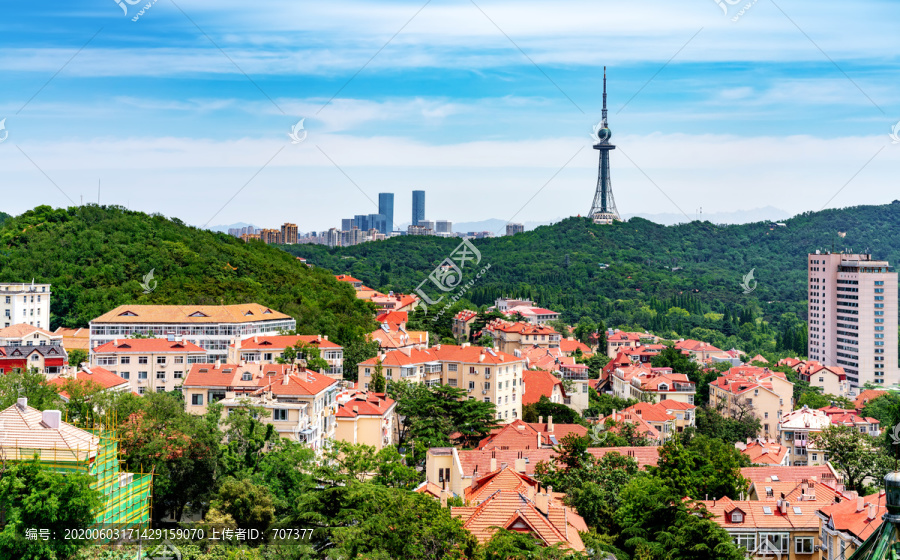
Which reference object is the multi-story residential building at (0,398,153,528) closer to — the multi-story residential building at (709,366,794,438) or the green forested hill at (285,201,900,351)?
the multi-story residential building at (709,366,794,438)

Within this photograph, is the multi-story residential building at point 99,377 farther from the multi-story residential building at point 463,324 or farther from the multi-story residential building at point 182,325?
the multi-story residential building at point 463,324

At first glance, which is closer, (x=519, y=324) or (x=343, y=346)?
(x=343, y=346)

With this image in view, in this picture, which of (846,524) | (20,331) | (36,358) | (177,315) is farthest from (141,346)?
(846,524)

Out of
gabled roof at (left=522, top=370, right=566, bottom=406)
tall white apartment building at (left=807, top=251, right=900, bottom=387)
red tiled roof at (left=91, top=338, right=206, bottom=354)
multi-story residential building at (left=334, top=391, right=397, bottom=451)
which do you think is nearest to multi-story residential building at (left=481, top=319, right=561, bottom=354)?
gabled roof at (left=522, top=370, right=566, bottom=406)

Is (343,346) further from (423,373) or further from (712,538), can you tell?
(712,538)

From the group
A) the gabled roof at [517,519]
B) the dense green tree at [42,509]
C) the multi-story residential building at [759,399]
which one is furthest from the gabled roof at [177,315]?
the gabled roof at [517,519]

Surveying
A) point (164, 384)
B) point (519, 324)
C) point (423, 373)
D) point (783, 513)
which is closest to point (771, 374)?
point (519, 324)
